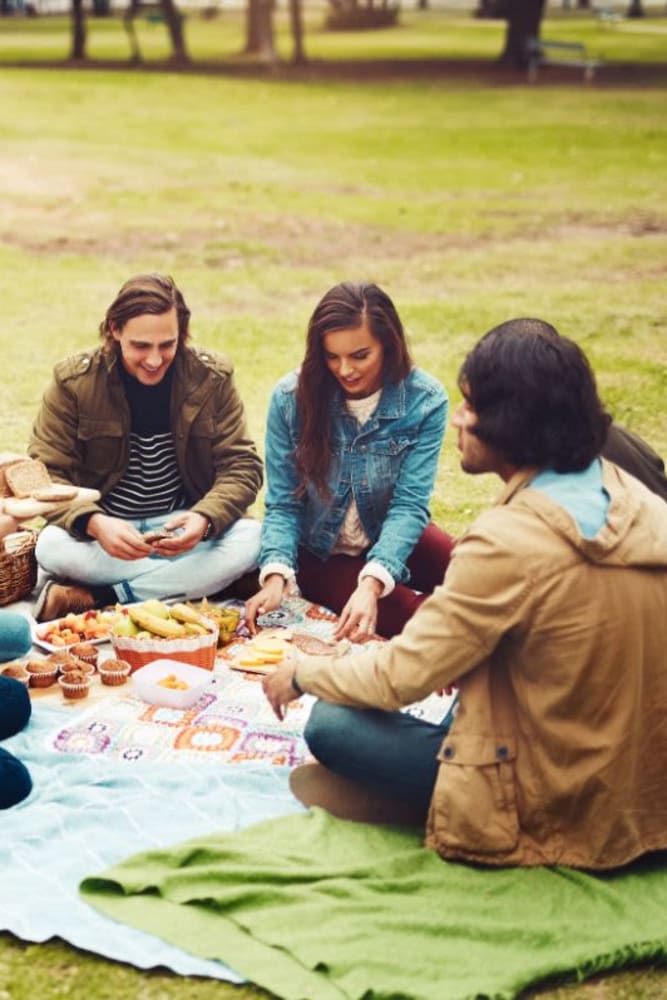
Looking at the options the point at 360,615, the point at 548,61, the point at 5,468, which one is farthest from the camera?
the point at 548,61

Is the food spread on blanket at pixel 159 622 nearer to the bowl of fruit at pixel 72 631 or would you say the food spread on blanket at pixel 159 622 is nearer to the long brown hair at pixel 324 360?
the bowl of fruit at pixel 72 631

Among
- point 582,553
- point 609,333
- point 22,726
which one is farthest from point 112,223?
point 582,553

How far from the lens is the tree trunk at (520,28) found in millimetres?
31797

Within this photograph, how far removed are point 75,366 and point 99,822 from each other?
2375 millimetres

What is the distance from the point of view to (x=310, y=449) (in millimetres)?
5785

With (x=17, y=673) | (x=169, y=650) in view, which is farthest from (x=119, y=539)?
(x=17, y=673)

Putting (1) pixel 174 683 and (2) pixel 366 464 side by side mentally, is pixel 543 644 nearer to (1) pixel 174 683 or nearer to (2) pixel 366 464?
(1) pixel 174 683

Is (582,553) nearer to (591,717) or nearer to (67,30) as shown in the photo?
(591,717)

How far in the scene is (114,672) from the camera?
537 cm

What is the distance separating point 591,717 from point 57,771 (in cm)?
181

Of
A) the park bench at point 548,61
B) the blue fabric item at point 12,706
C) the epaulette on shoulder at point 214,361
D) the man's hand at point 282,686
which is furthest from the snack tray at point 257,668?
the park bench at point 548,61

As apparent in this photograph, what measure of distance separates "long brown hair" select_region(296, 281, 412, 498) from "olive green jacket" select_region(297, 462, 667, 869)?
1704 mm

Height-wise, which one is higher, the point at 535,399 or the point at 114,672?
the point at 535,399

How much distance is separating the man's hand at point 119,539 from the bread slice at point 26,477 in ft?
0.97
